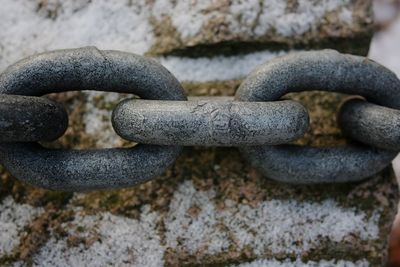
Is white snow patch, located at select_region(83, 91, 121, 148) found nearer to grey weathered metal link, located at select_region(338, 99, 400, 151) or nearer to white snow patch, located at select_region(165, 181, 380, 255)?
white snow patch, located at select_region(165, 181, 380, 255)

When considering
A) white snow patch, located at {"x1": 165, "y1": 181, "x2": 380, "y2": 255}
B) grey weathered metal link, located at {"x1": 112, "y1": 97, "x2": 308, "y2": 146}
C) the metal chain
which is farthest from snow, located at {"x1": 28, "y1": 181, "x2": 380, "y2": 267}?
grey weathered metal link, located at {"x1": 112, "y1": 97, "x2": 308, "y2": 146}

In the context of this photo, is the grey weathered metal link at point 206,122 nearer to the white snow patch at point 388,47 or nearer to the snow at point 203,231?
the snow at point 203,231

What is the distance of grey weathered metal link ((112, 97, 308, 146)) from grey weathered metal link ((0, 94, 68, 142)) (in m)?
0.12

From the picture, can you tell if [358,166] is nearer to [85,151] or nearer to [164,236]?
[164,236]

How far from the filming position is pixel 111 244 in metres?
1.03

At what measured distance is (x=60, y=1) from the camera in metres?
1.09

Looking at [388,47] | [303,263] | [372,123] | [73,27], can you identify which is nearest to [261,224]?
[303,263]

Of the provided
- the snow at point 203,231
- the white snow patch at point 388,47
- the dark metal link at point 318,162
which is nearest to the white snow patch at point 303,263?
the snow at point 203,231

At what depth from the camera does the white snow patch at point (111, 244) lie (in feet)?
3.36

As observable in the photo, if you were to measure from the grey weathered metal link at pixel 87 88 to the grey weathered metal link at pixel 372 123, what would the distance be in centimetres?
35

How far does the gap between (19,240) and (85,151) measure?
26 centimetres

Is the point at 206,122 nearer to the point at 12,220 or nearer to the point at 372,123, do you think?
the point at 372,123

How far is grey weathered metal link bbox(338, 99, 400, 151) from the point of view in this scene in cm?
95

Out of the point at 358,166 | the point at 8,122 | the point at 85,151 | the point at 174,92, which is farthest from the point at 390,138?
the point at 8,122
